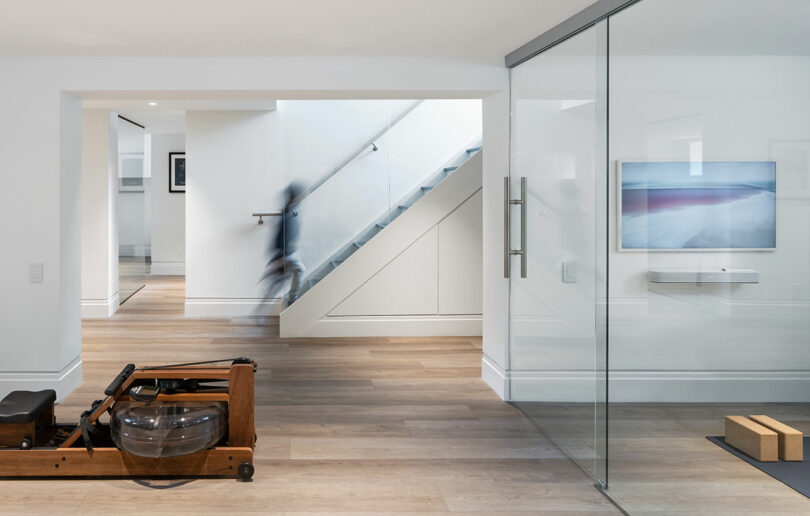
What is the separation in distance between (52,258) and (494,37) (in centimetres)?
Result: 307

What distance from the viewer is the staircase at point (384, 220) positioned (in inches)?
267

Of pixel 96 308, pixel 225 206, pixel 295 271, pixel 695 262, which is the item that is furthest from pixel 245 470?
pixel 96 308

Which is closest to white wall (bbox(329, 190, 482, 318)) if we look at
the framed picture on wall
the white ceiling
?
the white ceiling

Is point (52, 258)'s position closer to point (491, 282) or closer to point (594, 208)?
point (491, 282)

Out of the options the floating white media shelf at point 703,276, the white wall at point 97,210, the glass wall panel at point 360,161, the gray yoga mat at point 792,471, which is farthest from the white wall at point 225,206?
the gray yoga mat at point 792,471

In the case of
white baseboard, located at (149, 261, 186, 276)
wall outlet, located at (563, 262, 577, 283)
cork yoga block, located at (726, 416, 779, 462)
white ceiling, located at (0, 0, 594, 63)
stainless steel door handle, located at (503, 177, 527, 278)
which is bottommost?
cork yoga block, located at (726, 416, 779, 462)

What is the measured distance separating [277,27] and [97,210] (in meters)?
5.09

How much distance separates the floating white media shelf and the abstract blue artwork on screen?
0.26 ft

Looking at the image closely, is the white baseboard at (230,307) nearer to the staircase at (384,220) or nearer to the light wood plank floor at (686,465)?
the staircase at (384,220)

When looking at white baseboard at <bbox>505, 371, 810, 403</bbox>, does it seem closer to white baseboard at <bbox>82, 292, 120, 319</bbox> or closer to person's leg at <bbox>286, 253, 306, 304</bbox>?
person's leg at <bbox>286, 253, 306, 304</bbox>

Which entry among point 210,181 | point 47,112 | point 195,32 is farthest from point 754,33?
point 210,181

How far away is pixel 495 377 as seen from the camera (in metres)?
4.80

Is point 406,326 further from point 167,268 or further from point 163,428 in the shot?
point 167,268

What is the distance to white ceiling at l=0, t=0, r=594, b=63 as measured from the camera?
3.27 metres
